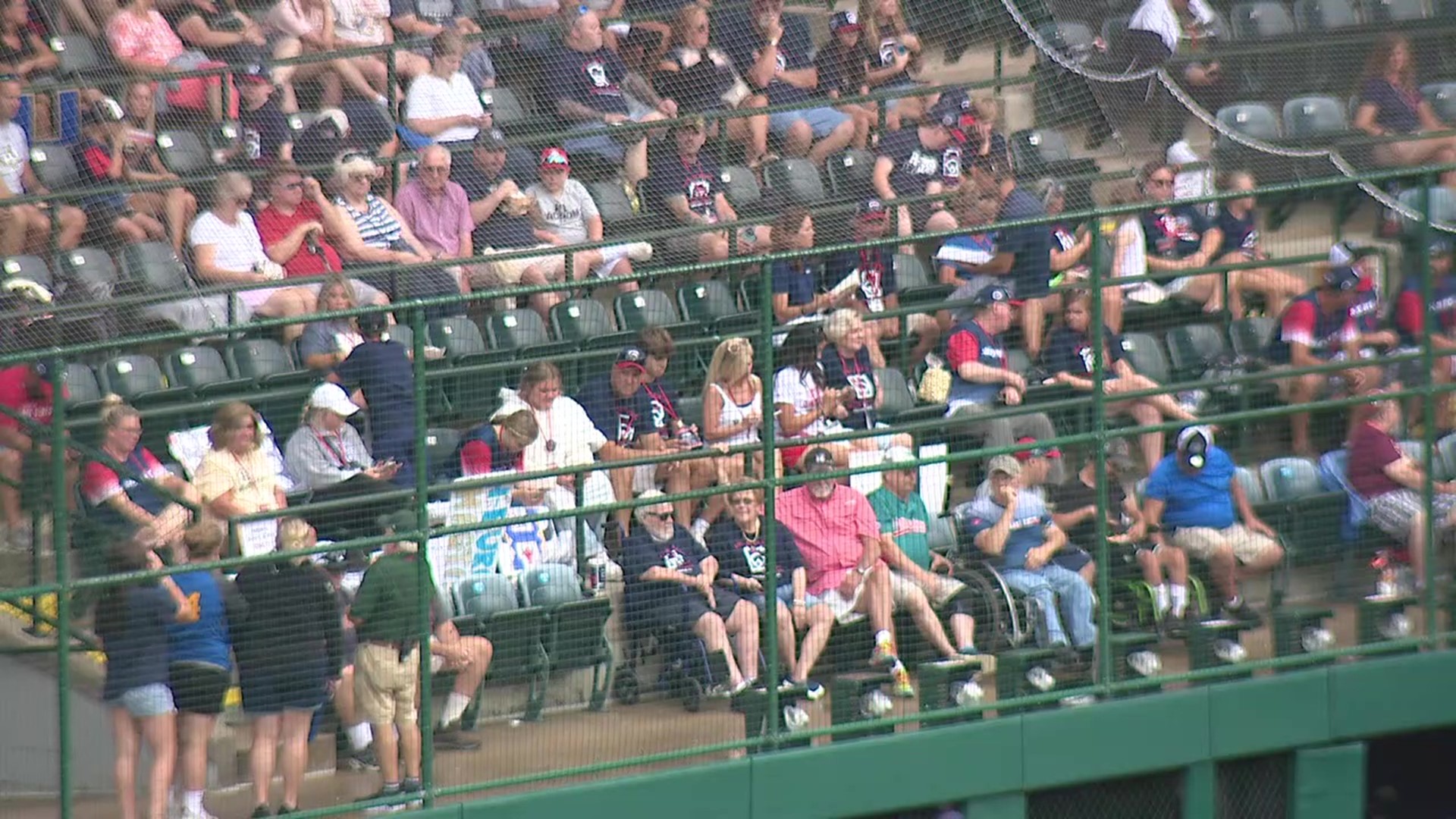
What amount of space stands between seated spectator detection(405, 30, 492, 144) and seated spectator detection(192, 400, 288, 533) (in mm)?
4014

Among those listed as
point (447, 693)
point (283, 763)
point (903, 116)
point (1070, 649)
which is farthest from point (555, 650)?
point (903, 116)

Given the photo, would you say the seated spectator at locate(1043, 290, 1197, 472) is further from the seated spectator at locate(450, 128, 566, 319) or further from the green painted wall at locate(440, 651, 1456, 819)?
the seated spectator at locate(450, 128, 566, 319)

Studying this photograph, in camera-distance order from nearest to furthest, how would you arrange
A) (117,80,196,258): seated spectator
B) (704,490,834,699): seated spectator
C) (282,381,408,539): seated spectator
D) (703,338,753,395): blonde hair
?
(282,381,408,539): seated spectator
(703,338,753,395): blonde hair
(704,490,834,699): seated spectator
(117,80,196,258): seated spectator

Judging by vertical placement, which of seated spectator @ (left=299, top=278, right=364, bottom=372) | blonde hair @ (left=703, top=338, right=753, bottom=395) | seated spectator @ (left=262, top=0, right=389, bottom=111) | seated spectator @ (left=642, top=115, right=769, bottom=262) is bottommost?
blonde hair @ (left=703, top=338, right=753, bottom=395)

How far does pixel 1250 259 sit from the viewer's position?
8.81 m

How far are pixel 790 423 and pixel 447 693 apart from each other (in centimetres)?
159

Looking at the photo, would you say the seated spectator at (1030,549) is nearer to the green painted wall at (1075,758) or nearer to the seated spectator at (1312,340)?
the green painted wall at (1075,758)

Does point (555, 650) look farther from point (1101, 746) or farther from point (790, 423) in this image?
point (1101, 746)

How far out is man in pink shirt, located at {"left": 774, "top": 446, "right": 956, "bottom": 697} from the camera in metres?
7.99

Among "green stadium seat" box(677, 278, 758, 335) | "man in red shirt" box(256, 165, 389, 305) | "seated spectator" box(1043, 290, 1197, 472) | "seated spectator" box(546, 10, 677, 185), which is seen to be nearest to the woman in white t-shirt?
"man in red shirt" box(256, 165, 389, 305)

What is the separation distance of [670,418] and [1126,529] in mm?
1974

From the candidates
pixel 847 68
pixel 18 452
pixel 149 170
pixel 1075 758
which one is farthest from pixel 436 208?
pixel 1075 758

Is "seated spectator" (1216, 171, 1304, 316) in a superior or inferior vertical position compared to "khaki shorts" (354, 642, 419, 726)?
superior

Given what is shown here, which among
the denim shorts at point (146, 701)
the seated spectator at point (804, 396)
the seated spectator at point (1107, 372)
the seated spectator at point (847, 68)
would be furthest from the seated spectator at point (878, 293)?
the seated spectator at point (847, 68)
